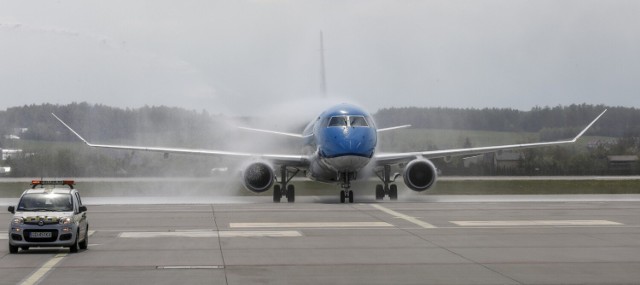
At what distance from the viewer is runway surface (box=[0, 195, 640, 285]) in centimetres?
1995

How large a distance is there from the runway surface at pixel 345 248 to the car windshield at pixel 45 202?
3.53 ft

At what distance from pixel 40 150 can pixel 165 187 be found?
25.4 ft

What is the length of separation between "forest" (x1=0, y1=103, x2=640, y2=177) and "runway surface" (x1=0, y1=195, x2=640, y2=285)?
19575mm

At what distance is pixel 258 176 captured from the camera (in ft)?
161

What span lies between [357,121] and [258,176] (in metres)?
6.14

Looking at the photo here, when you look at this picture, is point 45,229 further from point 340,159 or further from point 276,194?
point 276,194

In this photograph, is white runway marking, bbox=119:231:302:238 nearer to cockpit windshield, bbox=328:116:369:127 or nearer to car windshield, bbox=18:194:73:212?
car windshield, bbox=18:194:73:212

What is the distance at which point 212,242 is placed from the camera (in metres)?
27.7

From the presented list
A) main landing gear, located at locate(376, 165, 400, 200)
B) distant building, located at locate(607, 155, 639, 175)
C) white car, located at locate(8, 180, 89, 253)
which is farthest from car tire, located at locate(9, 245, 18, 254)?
distant building, located at locate(607, 155, 639, 175)

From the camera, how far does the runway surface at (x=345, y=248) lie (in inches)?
786

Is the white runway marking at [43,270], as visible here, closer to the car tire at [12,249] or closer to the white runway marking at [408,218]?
the car tire at [12,249]

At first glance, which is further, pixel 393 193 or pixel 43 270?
pixel 393 193

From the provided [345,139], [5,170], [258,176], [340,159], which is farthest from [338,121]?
[5,170]

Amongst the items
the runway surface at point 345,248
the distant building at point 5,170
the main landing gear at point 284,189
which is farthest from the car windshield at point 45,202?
the distant building at point 5,170
